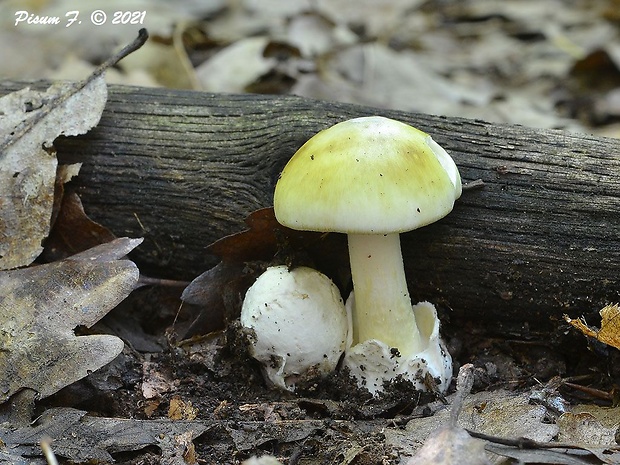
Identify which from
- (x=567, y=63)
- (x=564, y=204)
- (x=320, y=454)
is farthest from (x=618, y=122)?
(x=320, y=454)

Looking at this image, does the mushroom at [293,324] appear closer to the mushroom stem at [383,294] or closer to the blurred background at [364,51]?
the mushroom stem at [383,294]

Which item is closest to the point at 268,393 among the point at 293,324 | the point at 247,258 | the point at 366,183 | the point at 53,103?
the point at 293,324

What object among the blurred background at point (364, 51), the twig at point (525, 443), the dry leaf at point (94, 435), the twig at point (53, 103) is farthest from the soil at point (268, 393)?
the blurred background at point (364, 51)

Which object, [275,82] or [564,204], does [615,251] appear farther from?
[275,82]

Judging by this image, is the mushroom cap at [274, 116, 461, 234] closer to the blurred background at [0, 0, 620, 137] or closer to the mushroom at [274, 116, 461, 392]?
the mushroom at [274, 116, 461, 392]

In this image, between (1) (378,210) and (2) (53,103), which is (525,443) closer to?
(1) (378,210)

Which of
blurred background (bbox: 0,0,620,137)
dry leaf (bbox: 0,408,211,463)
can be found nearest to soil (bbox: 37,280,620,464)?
dry leaf (bbox: 0,408,211,463)
